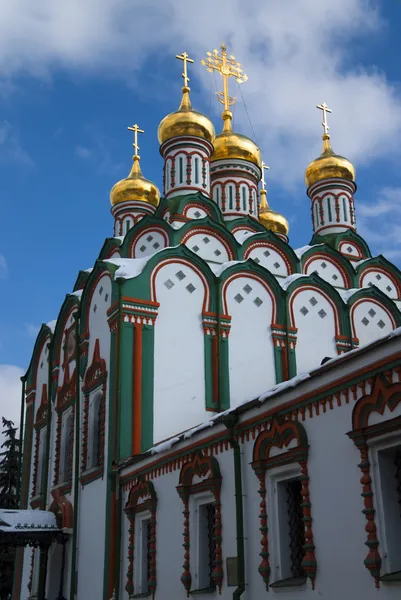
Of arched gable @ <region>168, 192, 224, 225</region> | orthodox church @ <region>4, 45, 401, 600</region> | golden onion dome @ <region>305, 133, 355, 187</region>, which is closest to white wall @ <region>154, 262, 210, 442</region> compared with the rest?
orthodox church @ <region>4, 45, 401, 600</region>

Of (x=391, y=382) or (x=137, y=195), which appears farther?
(x=137, y=195)

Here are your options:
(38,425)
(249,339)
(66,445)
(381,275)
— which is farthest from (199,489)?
(381,275)

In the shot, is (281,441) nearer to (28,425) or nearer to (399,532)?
(399,532)

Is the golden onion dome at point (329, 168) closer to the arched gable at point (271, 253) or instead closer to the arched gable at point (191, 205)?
the arched gable at point (191, 205)

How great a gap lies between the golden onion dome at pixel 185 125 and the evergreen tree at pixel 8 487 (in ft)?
39.1

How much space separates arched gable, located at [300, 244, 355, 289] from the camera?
15.2m

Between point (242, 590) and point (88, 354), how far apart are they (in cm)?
621

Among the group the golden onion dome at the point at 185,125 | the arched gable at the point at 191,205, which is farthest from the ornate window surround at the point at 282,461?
the golden onion dome at the point at 185,125

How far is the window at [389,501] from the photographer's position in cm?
530

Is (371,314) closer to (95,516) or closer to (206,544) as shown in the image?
(95,516)

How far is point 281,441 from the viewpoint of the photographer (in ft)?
22.1

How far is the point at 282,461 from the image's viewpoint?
262 inches

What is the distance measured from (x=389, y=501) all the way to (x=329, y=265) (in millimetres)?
10297

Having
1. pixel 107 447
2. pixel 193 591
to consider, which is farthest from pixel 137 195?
pixel 193 591
